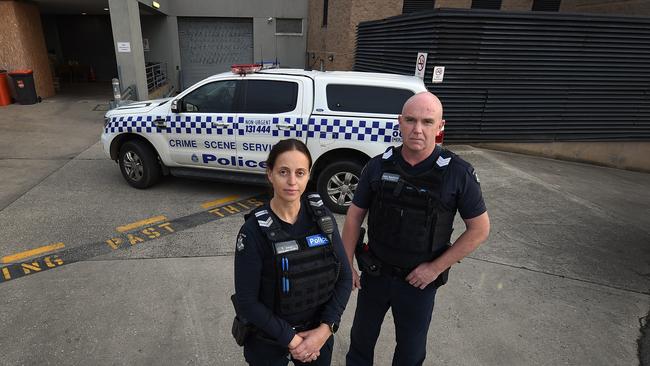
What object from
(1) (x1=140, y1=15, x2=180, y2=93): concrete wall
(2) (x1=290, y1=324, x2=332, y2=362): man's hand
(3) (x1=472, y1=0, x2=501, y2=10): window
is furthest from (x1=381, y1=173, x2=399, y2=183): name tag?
(1) (x1=140, y1=15, x2=180, y2=93): concrete wall

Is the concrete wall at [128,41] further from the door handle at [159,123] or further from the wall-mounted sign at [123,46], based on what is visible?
the door handle at [159,123]

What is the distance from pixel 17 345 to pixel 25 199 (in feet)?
10.5

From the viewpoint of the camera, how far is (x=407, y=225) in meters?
1.96

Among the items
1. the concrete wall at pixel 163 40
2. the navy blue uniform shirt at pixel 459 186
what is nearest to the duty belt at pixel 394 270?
the navy blue uniform shirt at pixel 459 186

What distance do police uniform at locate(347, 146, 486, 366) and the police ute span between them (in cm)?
263

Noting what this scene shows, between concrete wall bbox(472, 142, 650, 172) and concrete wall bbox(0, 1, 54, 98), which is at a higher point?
concrete wall bbox(0, 1, 54, 98)

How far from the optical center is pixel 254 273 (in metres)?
1.54

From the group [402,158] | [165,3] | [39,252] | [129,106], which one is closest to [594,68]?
[402,158]

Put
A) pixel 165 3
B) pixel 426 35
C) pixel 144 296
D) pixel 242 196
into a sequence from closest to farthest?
pixel 144 296, pixel 242 196, pixel 426 35, pixel 165 3

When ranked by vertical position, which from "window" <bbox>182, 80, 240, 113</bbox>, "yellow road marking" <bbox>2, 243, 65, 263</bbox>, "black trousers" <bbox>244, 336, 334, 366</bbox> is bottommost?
"yellow road marking" <bbox>2, 243, 65, 263</bbox>

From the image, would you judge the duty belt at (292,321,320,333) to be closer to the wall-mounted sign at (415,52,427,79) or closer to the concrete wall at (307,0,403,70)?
the wall-mounted sign at (415,52,427,79)

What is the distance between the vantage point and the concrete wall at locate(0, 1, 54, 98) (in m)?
11.5

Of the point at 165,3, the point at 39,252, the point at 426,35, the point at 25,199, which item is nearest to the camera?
the point at 39,252

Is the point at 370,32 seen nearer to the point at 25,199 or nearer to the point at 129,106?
the point at 129,106
